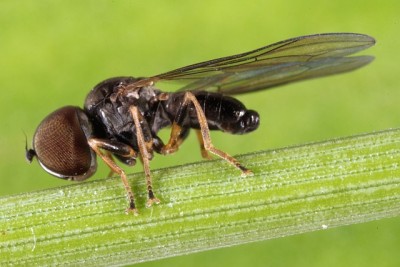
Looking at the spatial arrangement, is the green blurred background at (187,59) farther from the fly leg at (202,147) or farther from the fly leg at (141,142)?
the fly leg at (141,142)

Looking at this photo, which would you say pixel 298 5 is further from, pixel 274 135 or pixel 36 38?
pixel 36 38

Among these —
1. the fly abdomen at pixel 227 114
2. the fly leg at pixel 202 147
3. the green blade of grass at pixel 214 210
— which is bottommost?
the green blade of grass at pixel 214 210

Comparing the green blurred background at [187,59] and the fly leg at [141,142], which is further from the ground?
the green blurred background at [187,59]

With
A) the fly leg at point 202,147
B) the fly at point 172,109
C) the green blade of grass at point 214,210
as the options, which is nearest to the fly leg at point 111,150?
the fly at point 172,109

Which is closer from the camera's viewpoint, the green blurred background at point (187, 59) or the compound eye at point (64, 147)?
the compound eye at point (64, 147)

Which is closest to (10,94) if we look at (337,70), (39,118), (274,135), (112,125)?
(39,118)

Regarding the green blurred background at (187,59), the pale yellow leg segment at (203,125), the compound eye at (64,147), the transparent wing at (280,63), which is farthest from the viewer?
the green blurred background at (187,59)

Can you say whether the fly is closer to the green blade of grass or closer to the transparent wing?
the transparent wing
